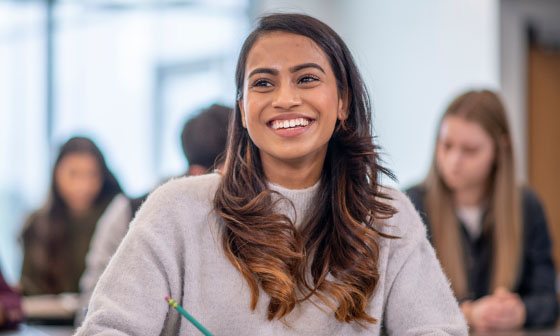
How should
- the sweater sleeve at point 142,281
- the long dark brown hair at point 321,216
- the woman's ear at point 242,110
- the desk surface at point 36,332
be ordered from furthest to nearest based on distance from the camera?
the desk surface at point 36,332 → the woman's ear at point 242,110 → the long dark brown hair at point 321,216 → the sweater sleeve at point 142,281

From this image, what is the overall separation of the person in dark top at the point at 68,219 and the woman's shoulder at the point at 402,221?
2406 mm

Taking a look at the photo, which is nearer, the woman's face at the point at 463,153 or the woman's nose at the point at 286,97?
the woman's nose at the point at 286,97

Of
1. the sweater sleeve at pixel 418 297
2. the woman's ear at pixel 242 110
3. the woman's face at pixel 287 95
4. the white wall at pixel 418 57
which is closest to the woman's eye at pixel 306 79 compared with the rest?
the woman's face at pixel 287 95

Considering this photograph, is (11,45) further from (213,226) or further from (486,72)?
(213,226)

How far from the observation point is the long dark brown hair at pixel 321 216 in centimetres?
137

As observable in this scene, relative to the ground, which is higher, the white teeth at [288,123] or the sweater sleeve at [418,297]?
the white teeth at [288,123]

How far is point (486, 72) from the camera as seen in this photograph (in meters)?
4.22

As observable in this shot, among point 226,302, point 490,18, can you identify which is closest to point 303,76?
point 226,302

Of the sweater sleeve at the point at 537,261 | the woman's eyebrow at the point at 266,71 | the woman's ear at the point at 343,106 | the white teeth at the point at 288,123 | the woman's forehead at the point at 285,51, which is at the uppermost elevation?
the woman's forehead at the point at 285,51

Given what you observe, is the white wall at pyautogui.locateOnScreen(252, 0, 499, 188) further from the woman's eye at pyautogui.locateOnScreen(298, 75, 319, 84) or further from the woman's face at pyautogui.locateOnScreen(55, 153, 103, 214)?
the woman's eye at pyautogui.locateOnScreen(298, 75, 319, 84)

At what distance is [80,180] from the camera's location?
3682 mm

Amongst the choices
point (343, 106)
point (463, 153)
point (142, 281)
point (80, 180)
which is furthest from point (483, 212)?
point (80, 180)

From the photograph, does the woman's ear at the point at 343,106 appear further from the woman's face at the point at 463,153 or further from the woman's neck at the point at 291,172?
the woman's face at the point at 463,153

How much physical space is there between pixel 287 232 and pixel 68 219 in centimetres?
256
